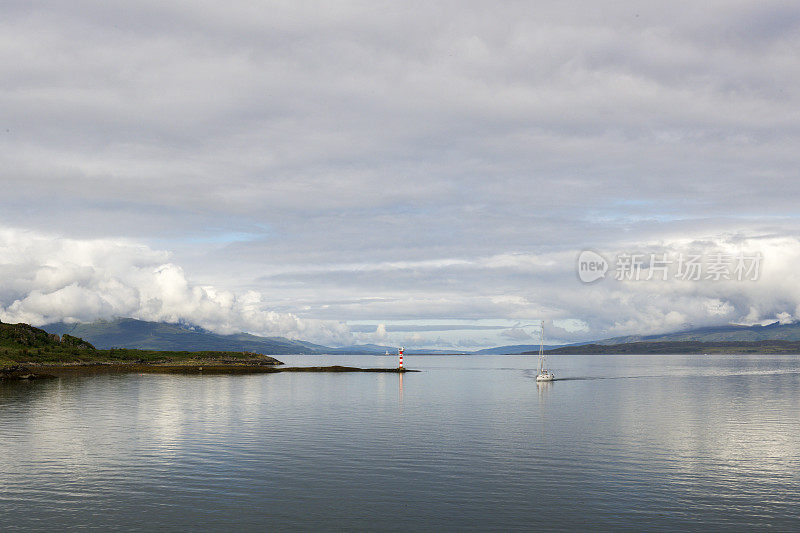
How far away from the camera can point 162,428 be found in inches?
3056

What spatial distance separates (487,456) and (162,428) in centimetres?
4550

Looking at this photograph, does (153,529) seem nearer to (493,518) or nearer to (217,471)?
(217,471)

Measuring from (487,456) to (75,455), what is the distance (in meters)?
42.8

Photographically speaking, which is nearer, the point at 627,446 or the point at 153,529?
the point at 153,529

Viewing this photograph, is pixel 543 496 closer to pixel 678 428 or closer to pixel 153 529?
pixel 153 529

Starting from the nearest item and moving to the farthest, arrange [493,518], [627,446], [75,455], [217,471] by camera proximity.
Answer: [493,518] → [217,471] → [75,455] → [627,446]

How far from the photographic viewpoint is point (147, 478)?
49656 millimetres

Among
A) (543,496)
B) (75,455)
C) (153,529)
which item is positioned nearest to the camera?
(153,529)

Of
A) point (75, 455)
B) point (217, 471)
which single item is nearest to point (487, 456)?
point (217, 471)

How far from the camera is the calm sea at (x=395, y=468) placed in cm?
3950

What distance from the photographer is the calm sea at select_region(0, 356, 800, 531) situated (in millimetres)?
39500

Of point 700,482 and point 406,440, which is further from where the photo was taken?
point 406,440

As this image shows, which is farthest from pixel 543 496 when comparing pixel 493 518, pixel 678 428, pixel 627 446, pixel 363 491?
pixel 678 428

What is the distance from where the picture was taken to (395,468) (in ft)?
178
